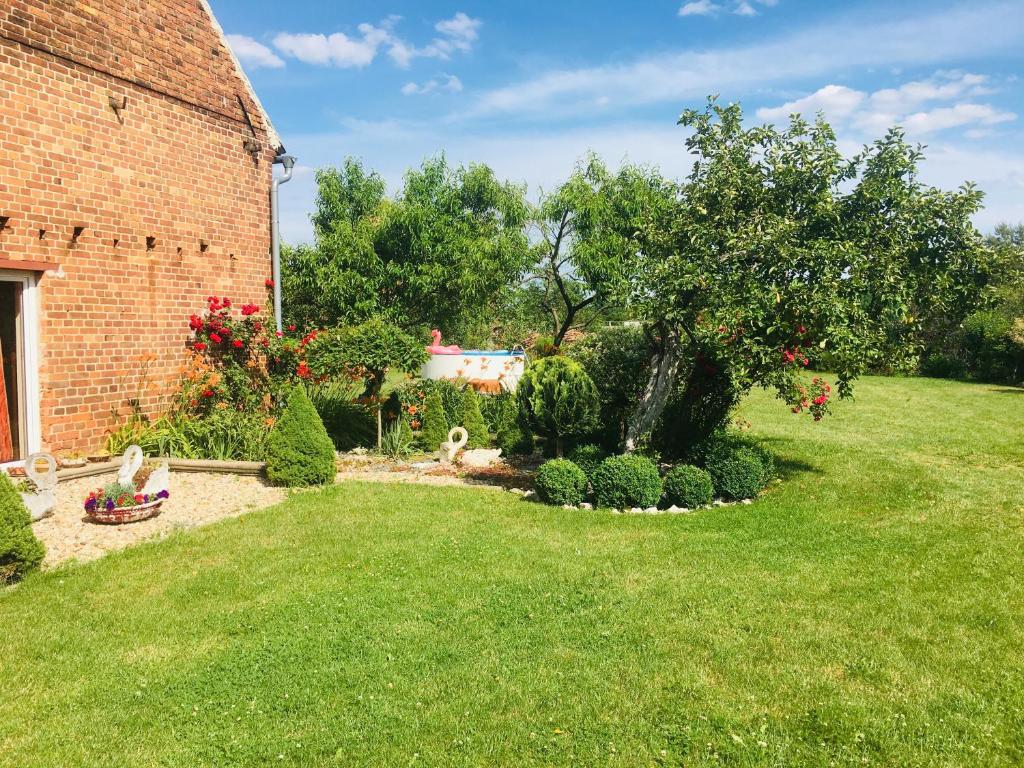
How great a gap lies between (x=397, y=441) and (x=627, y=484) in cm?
487

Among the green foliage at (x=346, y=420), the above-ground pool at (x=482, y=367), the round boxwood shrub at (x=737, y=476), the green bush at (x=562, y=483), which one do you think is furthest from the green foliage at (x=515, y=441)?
the above-ground pool at (x=482, y=367)

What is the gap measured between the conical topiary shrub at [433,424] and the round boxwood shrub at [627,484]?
4395 millimetres

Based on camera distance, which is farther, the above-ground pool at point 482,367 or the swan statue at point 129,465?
the above-ground pool at point 482,367

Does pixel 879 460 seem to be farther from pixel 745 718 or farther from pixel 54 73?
pixel 54 73

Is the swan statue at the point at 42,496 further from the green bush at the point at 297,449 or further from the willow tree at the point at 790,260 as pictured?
the willow tree at the point at 790,260

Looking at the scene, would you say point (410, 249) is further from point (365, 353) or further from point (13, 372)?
point (13, 372)

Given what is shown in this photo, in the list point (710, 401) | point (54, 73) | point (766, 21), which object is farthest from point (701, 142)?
point (54, 73)

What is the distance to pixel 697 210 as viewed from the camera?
872 cm

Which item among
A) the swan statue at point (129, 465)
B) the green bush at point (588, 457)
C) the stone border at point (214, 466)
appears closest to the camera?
the swan statue at point (129, 465)

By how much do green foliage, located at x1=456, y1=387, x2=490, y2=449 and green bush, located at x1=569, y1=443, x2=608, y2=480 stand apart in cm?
343

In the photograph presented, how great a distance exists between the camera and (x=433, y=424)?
12.0 m

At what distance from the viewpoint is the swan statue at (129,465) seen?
7453 mm

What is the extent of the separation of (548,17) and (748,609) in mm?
12116

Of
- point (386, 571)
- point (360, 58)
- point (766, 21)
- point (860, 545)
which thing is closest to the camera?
point (386, 571)
